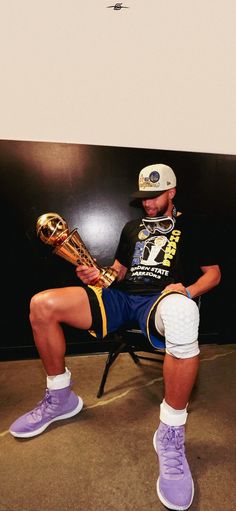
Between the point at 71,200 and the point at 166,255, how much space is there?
84cm

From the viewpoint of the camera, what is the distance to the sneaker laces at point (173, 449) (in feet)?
3.75

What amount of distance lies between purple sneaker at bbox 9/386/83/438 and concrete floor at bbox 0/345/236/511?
0.03 metres

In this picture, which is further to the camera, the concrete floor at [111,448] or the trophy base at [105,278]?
the trophy base at [105,278]

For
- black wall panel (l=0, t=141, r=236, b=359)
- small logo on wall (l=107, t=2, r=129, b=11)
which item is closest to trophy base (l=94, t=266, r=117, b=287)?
black wall panel (l=0, t=141, r=236, b=359)

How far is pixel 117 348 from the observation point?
190cm

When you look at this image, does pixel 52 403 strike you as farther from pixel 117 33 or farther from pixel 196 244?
pixel 117 33

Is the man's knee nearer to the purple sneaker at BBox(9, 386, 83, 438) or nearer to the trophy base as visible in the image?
the trophy base

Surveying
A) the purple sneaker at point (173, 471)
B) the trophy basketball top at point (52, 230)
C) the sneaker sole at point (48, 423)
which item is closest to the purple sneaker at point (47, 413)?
the sneaker sole at point (48, 423)

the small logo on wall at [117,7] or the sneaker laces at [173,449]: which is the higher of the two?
the small logo on wall at [117,7]

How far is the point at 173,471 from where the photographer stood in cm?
113

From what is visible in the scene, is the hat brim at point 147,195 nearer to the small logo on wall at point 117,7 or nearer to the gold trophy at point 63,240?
the gold trophy at point 63,240

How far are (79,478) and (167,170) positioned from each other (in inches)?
56.1

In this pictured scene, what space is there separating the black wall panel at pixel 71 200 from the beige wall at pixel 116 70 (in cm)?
11

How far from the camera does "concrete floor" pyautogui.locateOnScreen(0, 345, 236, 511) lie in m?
1.10
